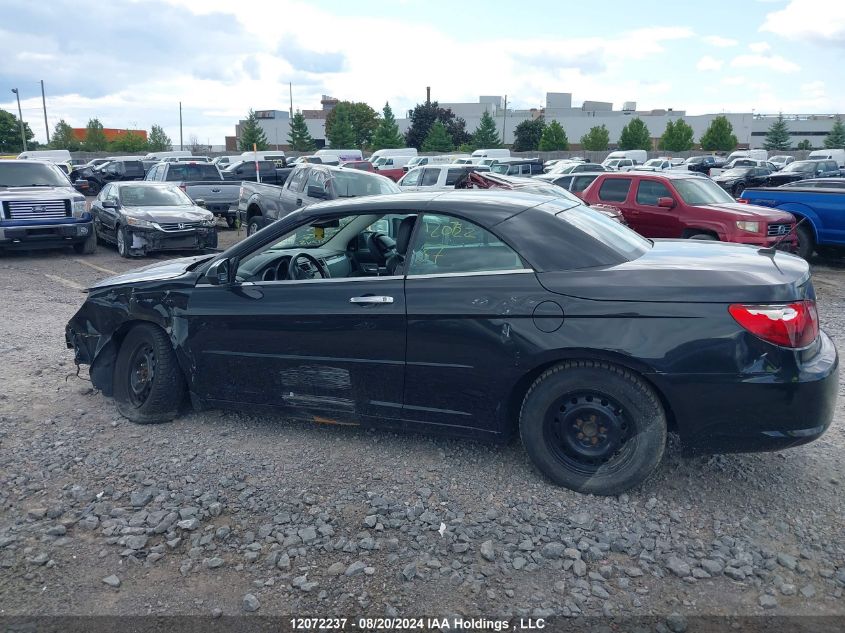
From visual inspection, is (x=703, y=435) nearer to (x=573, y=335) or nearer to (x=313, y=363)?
(x=573, y=335)

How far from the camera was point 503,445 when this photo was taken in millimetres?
4352

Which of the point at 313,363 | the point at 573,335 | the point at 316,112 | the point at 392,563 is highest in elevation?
the point at 316,112

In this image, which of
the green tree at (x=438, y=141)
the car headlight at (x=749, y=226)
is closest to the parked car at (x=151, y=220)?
the car headlight at (x=749, y=226)

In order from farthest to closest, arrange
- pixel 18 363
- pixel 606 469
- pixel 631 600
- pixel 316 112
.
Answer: pixel 316 112 < pixel 18 363 < pixel 606 469 < pixel 631 600

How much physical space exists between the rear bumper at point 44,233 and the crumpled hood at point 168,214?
891 mm

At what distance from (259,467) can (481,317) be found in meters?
1.68

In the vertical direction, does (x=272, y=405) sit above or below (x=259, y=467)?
above

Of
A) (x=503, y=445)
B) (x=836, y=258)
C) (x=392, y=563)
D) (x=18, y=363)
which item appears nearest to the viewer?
(x=392, y=563)

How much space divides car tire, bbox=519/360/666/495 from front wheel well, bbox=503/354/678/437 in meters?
0.03

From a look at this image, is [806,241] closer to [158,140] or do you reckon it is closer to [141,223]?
[141,223]

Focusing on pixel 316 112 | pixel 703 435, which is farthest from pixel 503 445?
pixel 316 112

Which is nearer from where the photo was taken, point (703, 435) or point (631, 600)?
point (631, 600)

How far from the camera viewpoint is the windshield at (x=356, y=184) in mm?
12188

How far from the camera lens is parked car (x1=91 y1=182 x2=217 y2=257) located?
13.1 metres
